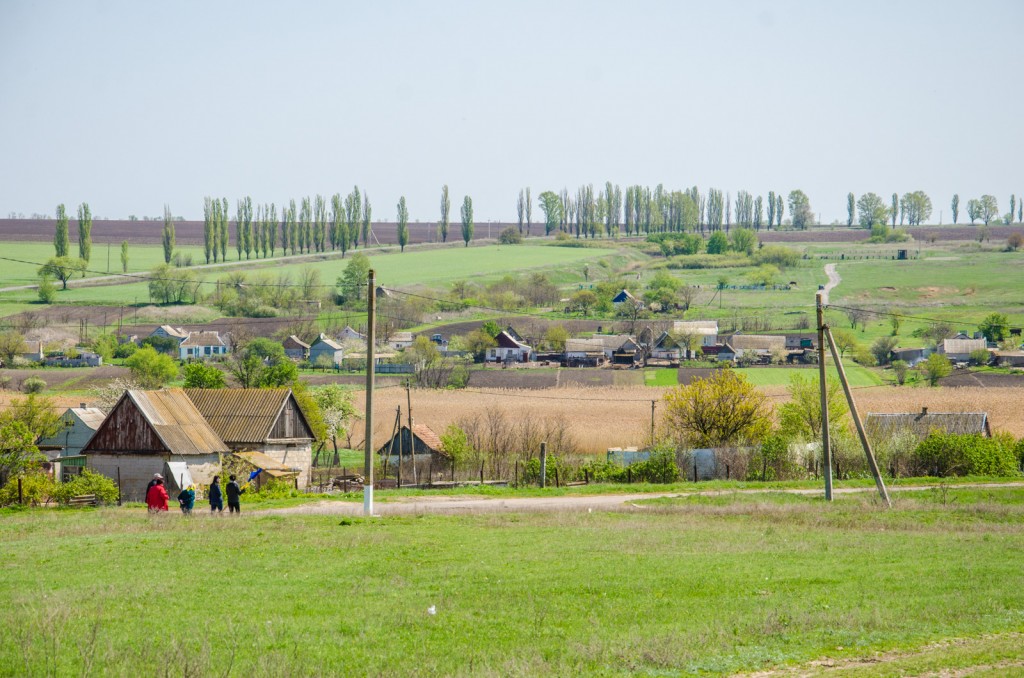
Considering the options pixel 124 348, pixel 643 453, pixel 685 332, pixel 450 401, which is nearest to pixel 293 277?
pixel 124 348

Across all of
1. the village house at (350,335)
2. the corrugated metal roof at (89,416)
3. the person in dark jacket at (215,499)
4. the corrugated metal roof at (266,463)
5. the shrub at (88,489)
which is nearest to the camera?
the person in dark jacket at (215,499)

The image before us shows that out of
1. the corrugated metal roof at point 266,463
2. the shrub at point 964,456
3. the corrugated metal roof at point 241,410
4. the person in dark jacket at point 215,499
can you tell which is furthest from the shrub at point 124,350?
the shrub at point 964,456

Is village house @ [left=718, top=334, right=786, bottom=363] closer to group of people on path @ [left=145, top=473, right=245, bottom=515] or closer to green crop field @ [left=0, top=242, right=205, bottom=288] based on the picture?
group of people on path @ [left=145, top=473, right=245, bottom=515]

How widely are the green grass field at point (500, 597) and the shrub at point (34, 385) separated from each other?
56.7 metres

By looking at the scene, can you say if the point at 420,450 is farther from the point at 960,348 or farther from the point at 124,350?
the point at 960,348

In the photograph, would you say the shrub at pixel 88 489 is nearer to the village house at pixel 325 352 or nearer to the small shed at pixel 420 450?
the small shed at pixel 420 450

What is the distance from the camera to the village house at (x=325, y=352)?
10484 cm

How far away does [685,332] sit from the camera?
11575 cm

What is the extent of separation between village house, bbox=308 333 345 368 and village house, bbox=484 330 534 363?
15274 mm

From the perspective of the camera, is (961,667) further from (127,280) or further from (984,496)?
(127,280)

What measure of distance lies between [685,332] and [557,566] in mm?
99053

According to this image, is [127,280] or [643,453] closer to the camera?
[643,453]

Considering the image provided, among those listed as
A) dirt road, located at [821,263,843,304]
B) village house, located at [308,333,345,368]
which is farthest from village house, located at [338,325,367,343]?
dirt road, located at [821,263,843,304]

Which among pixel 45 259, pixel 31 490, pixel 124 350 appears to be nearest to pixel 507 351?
pixel 124 350
